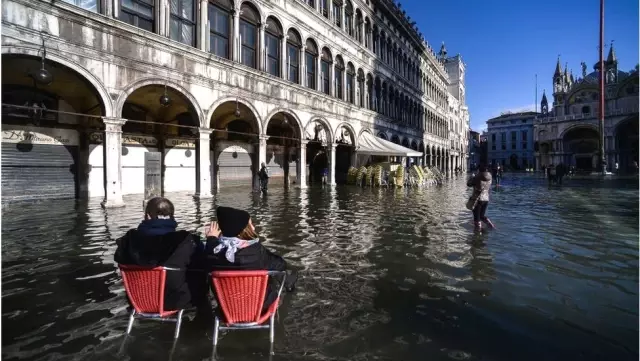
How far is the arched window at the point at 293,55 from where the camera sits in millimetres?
18703

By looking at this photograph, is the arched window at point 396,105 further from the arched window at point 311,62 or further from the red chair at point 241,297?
the red chair at point 241,297

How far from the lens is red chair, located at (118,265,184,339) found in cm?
292

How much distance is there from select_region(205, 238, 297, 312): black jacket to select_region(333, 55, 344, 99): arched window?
67.5ft

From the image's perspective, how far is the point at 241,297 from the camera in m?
2.83

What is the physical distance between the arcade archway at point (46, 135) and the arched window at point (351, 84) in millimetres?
15868

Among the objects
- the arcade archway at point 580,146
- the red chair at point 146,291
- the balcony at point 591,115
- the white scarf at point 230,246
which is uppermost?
the balcony at point 591,115

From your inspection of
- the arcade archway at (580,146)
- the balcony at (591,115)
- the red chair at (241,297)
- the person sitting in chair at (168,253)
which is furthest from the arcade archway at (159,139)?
the balcony at (591,115)

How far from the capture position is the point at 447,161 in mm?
50469

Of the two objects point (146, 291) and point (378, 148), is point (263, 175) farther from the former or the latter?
point (146, 291)

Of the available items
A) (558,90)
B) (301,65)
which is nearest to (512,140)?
(558,90)

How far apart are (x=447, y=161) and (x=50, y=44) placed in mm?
48880

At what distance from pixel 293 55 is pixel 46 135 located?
12.2 metres

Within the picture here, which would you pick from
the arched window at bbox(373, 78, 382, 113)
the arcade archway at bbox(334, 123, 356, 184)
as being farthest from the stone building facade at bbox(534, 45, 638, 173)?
the arcade archway at bbox(334, 123, 356, 184)

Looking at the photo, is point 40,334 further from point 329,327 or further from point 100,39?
point 100,39
